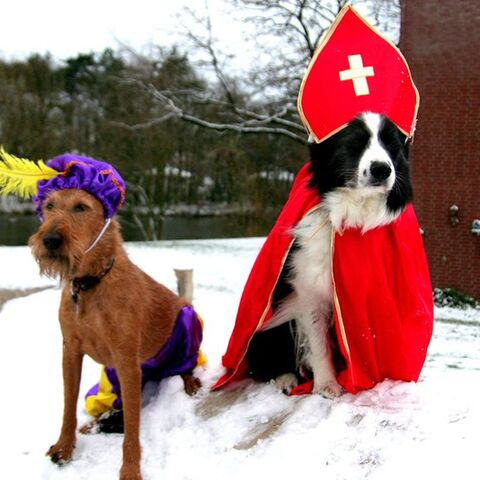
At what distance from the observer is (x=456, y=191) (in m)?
12.3

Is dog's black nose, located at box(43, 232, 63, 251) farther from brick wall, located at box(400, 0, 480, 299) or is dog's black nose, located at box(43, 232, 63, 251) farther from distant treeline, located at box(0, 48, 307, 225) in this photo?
distant treeline, located at box(0, 48, 307, 225)

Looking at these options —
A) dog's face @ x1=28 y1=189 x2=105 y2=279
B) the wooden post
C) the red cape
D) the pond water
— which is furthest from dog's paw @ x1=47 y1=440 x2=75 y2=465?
the pond water

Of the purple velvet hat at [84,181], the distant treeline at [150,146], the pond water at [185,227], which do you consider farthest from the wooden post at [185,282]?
the pond water at [185,227]

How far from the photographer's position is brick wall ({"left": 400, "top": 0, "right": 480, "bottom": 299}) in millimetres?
12164

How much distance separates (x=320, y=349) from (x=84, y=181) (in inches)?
64.8

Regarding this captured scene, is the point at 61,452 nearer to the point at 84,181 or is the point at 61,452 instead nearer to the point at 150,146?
the point at 84,181

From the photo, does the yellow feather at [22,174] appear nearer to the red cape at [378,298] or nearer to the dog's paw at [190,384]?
the red cape at [378,298]

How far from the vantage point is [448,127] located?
12383mm

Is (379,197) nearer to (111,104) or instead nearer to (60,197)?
(60,197)

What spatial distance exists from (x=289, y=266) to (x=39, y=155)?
92.8ft

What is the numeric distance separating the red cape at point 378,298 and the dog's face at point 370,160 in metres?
0.21

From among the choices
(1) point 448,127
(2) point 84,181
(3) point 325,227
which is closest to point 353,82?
(3) point 325,227

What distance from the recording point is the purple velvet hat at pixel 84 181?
2.82 m

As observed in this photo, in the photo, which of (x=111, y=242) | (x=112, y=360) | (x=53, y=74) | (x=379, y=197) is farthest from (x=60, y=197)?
(x=53, y=74)
